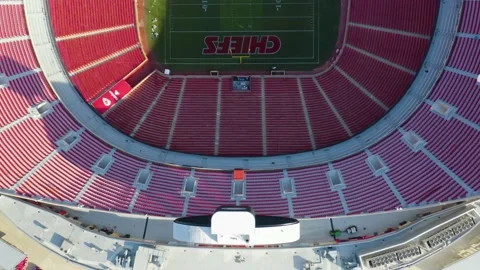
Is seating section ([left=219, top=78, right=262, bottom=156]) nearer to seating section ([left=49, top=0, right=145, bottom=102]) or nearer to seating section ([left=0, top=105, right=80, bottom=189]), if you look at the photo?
seating section ([left=49, top=0, right=145, bottom=102])

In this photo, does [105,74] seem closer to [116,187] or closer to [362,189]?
[116,187]

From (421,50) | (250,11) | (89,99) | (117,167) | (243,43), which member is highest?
(250,11)

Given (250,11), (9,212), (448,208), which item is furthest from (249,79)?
(9,212)

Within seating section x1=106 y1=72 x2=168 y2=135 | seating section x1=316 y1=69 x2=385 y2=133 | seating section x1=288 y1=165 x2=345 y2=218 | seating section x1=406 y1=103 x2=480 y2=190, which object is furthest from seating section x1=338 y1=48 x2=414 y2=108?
seating section x1=106 y1=72 x2=168 y2=135

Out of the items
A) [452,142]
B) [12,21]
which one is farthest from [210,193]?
[12,21]

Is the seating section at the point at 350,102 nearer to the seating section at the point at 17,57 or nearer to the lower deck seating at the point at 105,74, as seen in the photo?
the lower deck seating at the point at 105,74

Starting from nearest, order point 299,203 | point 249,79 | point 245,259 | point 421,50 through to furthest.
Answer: point 245,259
point 299,203
point 421,50
point 249,79

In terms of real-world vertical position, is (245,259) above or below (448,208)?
below

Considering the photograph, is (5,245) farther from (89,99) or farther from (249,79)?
(249,79)
